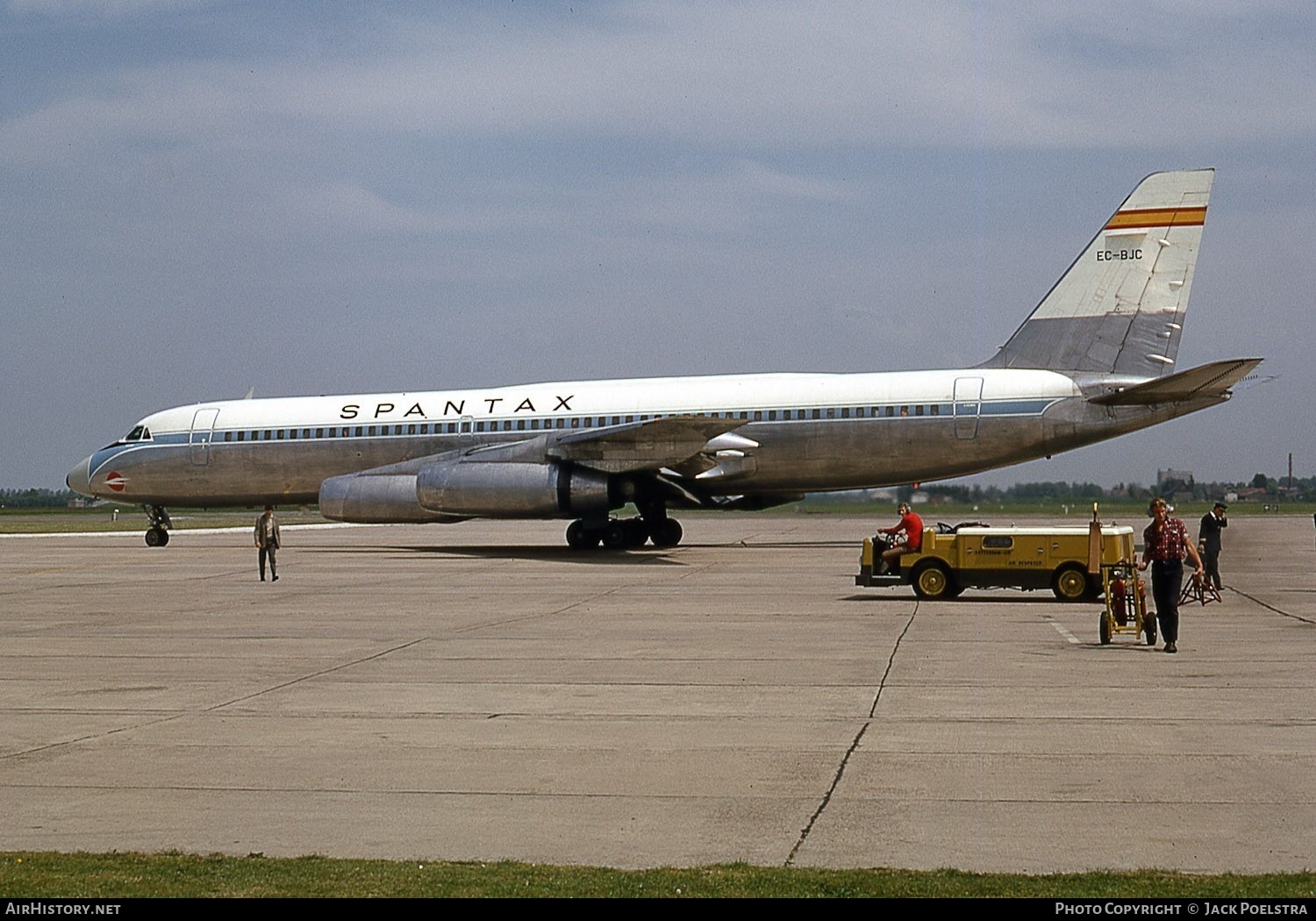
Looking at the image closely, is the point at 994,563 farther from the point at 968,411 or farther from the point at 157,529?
the point at 157,529

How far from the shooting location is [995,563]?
2066cm

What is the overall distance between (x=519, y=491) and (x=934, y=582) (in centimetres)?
1249

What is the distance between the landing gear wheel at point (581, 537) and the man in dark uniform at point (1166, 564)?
19.2 metres

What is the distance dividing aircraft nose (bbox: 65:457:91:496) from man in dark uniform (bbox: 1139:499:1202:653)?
3096cm

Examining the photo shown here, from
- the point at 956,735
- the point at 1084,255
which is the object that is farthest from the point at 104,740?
the point at 1084,255

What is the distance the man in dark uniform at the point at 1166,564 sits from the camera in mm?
14490

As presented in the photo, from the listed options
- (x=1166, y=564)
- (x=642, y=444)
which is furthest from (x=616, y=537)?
(x=1166, y=564)

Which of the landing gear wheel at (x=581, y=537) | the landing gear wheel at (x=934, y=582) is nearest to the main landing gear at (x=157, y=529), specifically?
the landing gear wheel at (x=581, y=537)

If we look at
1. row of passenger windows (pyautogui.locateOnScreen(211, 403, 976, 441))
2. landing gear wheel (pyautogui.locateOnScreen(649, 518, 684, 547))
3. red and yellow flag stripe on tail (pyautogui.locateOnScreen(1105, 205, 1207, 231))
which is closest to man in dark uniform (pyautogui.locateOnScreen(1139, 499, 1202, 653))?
row of passenger windows (pyautogui.locateOnScreen(211, 403, 976, 441))

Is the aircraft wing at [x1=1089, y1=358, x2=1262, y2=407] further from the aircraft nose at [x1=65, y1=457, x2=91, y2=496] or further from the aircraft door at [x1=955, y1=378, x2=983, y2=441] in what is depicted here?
the aircraft nose at [x1=65, y1=457, x2=91, y2=496]

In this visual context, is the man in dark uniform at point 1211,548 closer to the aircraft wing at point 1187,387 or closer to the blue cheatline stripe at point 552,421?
the aircraft wing at point 1187,387
